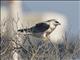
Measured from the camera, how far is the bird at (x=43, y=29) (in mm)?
2920

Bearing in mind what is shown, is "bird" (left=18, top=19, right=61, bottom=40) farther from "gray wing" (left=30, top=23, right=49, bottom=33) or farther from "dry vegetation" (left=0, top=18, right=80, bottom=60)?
"dry vegetation" (left=0, top=18, right=80, bottom=60)

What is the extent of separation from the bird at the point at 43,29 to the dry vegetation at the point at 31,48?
0.11 metres

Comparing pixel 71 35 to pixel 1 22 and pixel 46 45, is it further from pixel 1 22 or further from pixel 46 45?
pixel 1 22

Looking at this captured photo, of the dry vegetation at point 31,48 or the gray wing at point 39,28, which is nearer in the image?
the dry vegetation at point 31,48

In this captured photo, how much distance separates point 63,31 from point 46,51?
27 cm

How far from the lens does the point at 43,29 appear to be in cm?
343

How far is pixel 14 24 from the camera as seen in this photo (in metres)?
2.78

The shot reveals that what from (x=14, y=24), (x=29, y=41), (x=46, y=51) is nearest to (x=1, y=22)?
(x=14, y=24)

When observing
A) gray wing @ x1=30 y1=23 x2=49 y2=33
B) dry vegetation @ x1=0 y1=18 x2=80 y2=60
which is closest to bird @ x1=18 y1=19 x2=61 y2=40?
gray wing @ x1=30 y1=23 x2=49 y2=33

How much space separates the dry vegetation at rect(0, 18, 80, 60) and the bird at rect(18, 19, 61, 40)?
0.11 metres

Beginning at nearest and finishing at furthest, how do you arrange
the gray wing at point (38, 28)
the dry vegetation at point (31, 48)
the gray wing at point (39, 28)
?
1. the dry vegetation at point (31, 48)
2. the gray wing at point (38, 28)
3. the gray wing at point (39, 28)

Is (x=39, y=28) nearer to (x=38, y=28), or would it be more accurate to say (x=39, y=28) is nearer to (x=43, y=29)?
(x=38, y=28)

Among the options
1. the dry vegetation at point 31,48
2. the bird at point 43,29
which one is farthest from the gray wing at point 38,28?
the dry vegetation at point 31,48

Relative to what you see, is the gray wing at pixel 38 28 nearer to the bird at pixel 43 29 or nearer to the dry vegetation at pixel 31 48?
the bird at pixel 43 29
